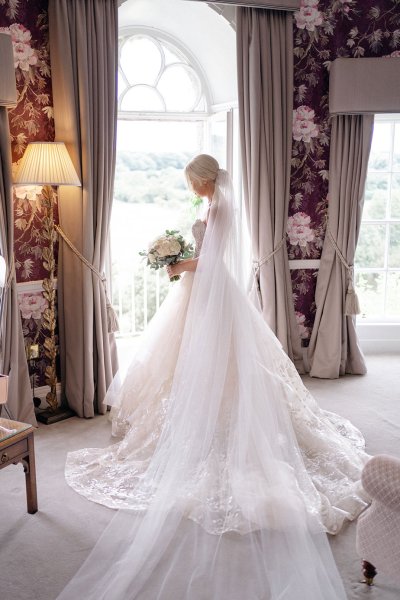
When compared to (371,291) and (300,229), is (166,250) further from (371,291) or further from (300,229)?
(371,291)

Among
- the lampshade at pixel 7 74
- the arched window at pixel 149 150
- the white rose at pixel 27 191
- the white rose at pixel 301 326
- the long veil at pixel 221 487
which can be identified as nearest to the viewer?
the long veil at pixel 221 487

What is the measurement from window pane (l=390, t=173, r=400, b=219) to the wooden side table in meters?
4.28

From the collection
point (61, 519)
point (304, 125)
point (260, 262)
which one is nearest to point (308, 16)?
point (304, 125)

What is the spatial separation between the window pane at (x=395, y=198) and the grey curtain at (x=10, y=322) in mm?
3657

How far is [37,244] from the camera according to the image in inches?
164

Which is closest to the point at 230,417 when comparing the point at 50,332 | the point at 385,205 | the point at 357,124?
the point at 50,332

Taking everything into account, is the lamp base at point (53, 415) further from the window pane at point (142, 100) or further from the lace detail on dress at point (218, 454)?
the window pane at point (142, 100)

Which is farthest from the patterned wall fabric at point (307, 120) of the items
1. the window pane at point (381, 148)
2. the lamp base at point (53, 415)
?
the window pane at point (381, 148)

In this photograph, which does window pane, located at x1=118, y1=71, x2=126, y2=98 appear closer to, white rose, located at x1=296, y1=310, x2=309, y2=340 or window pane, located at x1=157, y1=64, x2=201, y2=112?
window pane, located at x1=157, y1=64, x2=201, y2=112

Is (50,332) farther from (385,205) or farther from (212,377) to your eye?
(385,205)

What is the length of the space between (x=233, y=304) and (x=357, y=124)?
243cm

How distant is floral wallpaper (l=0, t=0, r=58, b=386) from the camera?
153 inches

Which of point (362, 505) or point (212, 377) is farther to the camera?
point (212, 377)

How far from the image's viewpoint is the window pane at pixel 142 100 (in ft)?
16.8
